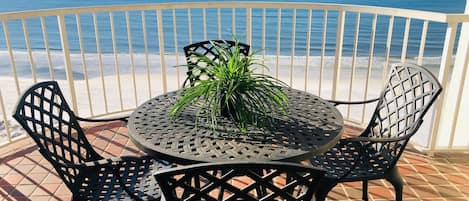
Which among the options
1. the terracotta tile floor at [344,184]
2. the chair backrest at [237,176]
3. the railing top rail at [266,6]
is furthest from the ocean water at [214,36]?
the chair backrest at [237,176]

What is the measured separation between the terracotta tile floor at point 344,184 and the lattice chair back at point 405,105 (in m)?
0.55

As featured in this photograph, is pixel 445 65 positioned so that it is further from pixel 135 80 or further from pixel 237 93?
pixel 135 80

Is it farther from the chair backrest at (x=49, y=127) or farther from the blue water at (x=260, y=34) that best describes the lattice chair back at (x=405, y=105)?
the blue water at (x=260, y=34)

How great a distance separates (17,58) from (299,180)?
10257mm

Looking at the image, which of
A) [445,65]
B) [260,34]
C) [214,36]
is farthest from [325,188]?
[260,34]

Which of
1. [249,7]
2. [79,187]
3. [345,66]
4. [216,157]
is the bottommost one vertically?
[345,66]

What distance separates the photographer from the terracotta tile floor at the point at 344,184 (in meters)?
2.49

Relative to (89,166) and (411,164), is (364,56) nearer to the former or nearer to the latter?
(411,164)

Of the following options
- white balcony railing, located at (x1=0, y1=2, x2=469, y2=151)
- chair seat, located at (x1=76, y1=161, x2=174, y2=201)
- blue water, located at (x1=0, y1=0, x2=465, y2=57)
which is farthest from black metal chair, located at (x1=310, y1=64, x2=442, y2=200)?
blue water, located at (x1=0, y1=0, x2=465, y2=57)

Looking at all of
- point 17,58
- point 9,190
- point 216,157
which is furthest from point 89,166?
point 17,58

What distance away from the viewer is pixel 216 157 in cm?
149

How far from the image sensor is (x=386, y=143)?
6.75ft

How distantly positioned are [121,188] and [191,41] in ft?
6.82

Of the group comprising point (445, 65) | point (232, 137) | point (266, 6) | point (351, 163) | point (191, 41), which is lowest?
point (351, 163)
